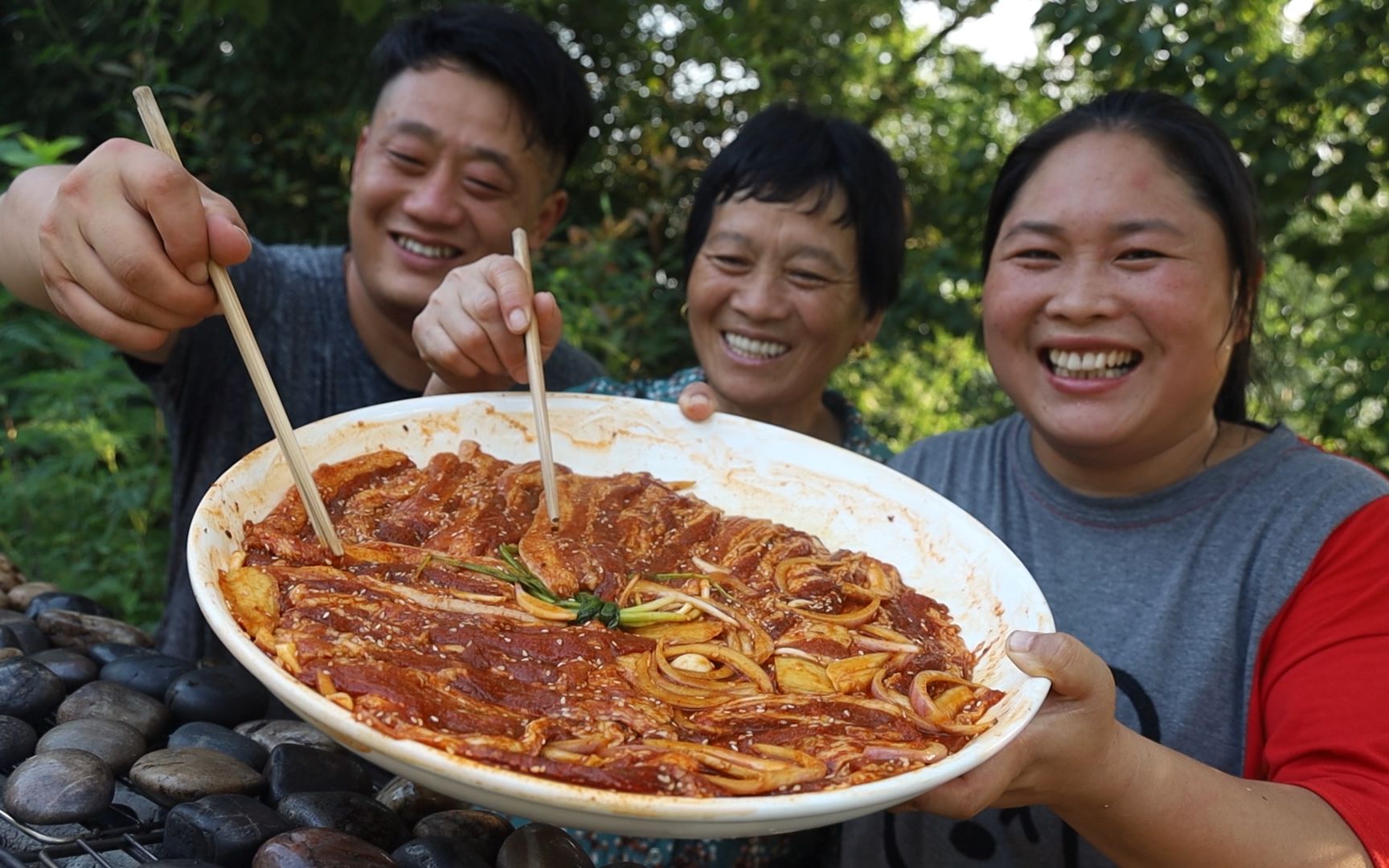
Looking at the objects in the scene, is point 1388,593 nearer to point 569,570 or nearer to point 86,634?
point 569,570

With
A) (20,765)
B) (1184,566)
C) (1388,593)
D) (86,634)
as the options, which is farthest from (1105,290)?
(86,634)

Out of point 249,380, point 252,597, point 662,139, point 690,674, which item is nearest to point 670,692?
point 690,674

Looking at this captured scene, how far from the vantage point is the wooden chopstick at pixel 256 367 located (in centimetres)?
198

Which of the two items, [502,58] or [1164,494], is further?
Answer: [502,58]

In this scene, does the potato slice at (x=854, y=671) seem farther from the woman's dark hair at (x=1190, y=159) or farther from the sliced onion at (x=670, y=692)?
the woman's dark hair at (x=1190, y=159)

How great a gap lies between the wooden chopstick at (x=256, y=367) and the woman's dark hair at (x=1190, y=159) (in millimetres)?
2248

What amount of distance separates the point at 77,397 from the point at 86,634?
8.73 feet

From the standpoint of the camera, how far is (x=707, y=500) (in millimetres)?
2893

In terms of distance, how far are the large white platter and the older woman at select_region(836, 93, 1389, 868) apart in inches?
20.7

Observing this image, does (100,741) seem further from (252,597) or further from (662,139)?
(662,139)

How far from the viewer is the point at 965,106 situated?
9.53 m

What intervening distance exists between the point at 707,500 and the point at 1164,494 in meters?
1.41

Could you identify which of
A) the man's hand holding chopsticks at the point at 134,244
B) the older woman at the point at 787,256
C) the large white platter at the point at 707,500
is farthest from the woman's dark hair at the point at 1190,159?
the man's hand holding chopsticks at the point at 134,244

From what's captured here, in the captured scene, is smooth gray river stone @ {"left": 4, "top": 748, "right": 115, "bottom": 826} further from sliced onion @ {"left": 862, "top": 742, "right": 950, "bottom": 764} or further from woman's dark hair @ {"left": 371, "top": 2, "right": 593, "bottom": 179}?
woman's dark hair @ {"left": 371, "top": 2, "right": 593, "bottom": 179}
